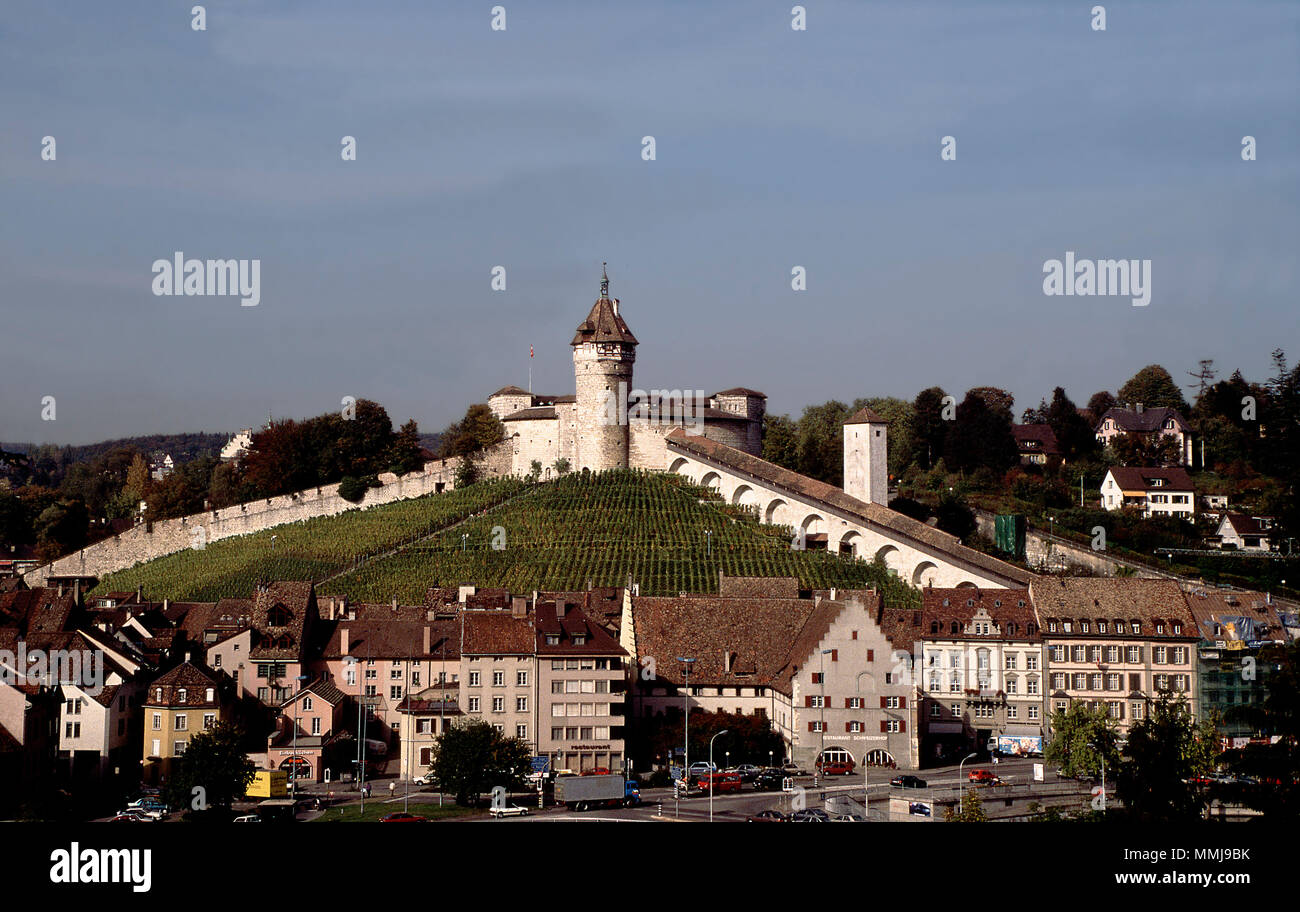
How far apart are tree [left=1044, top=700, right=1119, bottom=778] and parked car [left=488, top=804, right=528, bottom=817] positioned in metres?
17.0

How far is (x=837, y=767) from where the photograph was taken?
177ft

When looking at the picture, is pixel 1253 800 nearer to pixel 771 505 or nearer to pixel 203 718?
pixel 203 718

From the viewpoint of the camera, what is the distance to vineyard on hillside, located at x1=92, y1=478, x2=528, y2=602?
291ft

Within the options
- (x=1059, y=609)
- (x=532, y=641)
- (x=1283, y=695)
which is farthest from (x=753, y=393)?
(x=1283, y=695)

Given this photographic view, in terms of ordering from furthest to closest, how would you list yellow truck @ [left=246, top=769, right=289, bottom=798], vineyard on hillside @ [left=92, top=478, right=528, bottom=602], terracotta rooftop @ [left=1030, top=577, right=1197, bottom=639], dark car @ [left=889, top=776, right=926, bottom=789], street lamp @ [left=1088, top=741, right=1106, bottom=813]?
vineyard on hillside @ [left=92, top=478, right=528, bottom=602], terracotta rooftop @ [left=1030, top=577, right=1197, bottom=639], yellow truck @ [left=246, top=769, right=289, bottom=798], dark car @ [left=889, top=776, right=926, bottom=789], street lamp @ [left=1088, top=741, right=1106, bottom=813]

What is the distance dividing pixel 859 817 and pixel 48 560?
92.2m

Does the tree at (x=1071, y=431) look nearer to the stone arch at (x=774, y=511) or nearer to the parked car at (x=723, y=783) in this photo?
the stone arch at (x=774, y=511)

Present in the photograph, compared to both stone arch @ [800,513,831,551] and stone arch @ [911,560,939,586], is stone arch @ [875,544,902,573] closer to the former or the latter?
stone arch @ [911,560,939,586]

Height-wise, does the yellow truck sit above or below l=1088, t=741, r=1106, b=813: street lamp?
below

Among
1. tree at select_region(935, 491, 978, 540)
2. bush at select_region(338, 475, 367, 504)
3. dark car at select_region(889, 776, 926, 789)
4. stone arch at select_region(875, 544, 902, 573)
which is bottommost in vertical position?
dark car at select_region(889, 776, 926, 789)

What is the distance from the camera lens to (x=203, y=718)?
53.2 m

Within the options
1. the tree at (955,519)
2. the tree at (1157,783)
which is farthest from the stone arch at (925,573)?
the tree at (1157,783)

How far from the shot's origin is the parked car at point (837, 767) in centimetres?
5353

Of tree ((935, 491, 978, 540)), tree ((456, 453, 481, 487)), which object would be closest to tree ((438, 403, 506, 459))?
tree ((456, 453, 481, 487))
